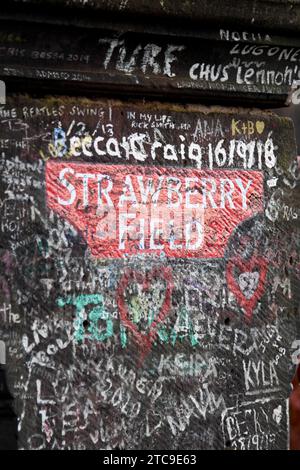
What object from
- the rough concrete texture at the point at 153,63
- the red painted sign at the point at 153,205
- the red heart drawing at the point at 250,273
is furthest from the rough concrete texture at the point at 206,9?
the red heart drawing at the point at 250,273

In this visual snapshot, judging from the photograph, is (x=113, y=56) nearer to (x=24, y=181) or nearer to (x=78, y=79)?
(x=78, y=79)

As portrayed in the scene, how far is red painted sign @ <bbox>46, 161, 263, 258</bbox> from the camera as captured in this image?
3.65m

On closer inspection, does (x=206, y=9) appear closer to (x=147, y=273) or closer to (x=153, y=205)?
(x=153, y=205)

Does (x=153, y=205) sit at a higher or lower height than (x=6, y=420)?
higher

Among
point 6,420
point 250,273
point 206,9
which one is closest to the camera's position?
point 6,420

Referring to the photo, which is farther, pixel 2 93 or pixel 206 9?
pixel 206 9

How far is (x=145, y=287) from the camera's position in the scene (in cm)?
377

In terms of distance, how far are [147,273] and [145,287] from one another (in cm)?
5

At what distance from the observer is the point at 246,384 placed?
398 centimetres

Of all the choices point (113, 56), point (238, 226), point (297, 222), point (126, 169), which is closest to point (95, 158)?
point (126, 169)

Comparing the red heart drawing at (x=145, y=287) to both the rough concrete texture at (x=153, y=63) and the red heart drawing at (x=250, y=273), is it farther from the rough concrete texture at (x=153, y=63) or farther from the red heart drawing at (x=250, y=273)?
the rough concrete texture at (x=153, y=63)

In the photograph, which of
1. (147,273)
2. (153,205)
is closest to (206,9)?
(153,205)

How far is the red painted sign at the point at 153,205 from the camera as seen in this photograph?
12.0 feet

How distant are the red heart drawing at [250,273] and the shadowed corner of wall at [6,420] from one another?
0.94 m
